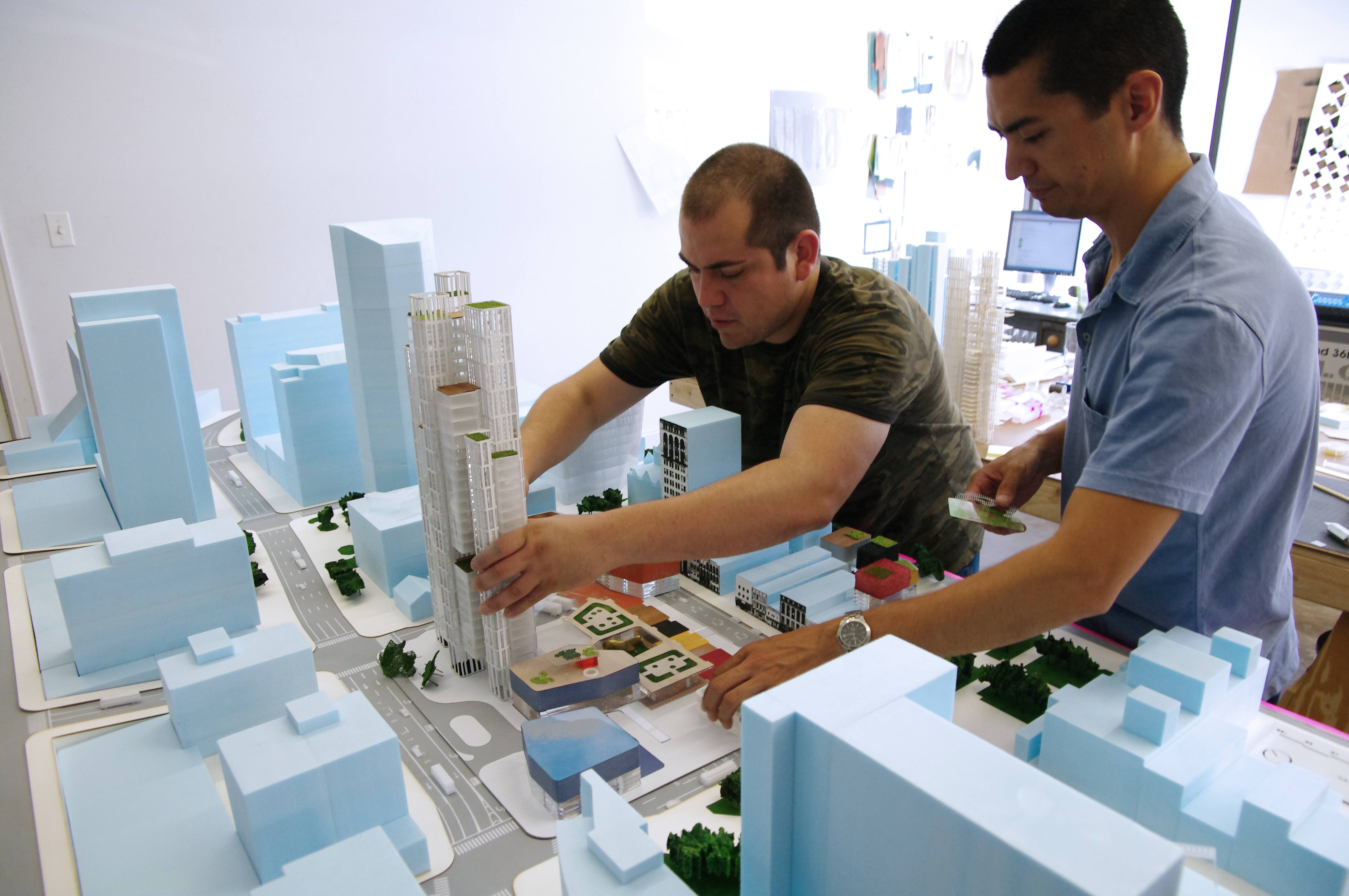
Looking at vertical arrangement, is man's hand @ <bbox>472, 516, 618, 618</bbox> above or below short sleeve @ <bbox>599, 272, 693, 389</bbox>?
below

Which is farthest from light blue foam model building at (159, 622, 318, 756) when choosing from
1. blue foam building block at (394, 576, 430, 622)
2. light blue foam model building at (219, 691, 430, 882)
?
blue foam building block at (394, 576, 430, 622)

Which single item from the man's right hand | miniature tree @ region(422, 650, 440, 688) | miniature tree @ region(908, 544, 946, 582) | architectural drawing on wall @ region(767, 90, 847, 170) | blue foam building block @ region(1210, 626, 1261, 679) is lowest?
miniature tree @ region(422, 650, 440, 688)

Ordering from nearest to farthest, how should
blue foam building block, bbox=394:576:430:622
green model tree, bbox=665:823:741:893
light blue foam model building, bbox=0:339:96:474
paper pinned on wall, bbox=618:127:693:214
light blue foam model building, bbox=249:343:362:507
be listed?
green model tree, bbox=665:823:741:893, blue foam building block, bbox=394:576:430:622, light blue foam model building, bbox=249:343:362:507, light blue foam model building, bbox=0:339:96:474, paper pinned on wall, bbox=618:127:693:214

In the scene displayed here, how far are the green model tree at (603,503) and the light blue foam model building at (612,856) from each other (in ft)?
3.10

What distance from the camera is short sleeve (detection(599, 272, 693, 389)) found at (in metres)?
1.88

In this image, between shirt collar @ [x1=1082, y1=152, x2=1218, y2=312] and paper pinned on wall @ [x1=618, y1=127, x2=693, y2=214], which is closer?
shirt collar @ [x1=1082, y1=152, x2=1218, y2=312]

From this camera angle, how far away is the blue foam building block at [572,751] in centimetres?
99

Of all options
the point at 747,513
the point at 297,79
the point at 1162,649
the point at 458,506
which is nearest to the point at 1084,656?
A: the point at 1162,649

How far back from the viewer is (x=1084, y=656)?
3.95 feet

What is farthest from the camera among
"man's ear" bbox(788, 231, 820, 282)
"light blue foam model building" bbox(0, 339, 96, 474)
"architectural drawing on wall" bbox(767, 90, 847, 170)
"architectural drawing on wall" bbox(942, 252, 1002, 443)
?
"architectural drawing on wall" bbox(767, 90, 847, 170)

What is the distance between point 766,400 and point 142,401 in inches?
51.5

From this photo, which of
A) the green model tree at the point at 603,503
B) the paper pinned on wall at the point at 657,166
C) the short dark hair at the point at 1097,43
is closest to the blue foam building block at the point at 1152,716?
the short dark hair at the point at 1097,43

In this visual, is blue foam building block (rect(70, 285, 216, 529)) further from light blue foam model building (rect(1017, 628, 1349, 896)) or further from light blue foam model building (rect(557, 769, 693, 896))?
light blue foam model building (rect(1017, 628, 1349, 896))

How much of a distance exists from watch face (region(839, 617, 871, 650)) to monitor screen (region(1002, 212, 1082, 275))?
3.53 metres
